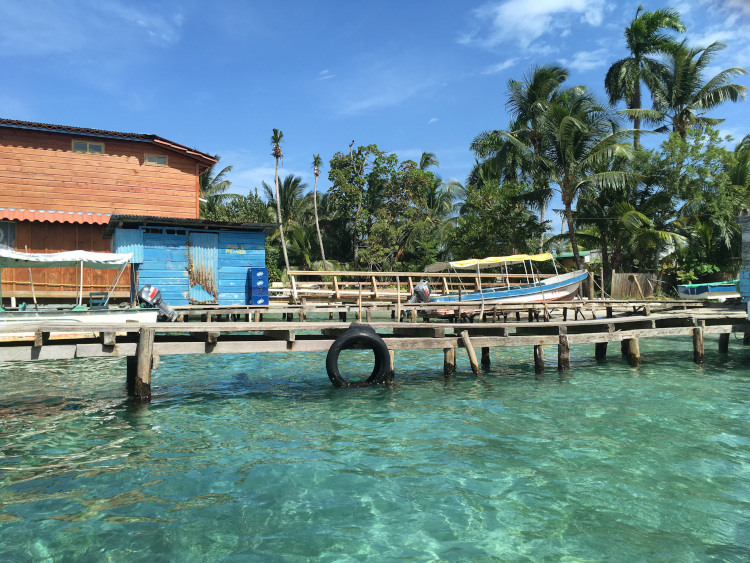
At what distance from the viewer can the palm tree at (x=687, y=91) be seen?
108ft

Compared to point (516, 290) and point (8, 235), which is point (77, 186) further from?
point (516, 290)

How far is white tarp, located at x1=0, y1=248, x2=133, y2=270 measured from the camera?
12.2m

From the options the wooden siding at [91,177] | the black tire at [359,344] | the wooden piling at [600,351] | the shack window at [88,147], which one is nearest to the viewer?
the black tire at [359,344]

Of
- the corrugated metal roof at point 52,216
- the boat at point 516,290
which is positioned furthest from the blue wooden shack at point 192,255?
the boat at point 516,290

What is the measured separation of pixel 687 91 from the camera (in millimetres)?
33438

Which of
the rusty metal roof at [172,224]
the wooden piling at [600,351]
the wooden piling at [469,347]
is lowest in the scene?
the wooden piling at [600,351]

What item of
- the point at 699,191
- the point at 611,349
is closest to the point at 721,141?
the point at 699,191

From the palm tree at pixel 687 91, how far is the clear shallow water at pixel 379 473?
28.3 metres

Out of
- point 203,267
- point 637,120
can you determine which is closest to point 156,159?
point 203,267

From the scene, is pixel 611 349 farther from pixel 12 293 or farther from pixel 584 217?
pixel 12 293

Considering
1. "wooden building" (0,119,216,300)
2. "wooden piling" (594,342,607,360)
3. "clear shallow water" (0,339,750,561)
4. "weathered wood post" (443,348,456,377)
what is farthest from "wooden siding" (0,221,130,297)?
"wooden piling" (594,342,607,360)

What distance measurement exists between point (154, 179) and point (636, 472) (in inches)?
830

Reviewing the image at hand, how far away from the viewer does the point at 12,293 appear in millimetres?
A: 16859

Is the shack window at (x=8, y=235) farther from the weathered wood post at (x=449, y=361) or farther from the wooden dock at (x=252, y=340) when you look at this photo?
the weathered wood post at (x=449, y=361)
